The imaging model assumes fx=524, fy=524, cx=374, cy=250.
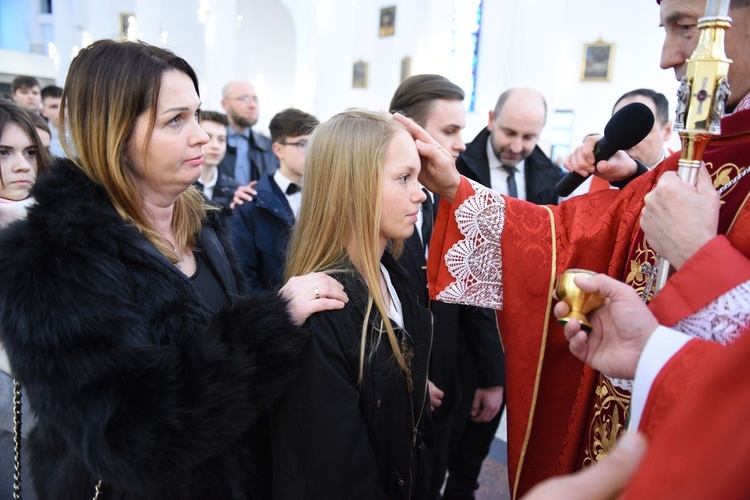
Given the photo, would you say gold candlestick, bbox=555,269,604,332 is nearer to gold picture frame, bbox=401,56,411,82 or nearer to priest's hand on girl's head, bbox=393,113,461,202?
→ priest's hand on girl's head, bbox=393,113,461,202

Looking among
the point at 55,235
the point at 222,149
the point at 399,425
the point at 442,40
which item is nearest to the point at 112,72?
the point at 55,235

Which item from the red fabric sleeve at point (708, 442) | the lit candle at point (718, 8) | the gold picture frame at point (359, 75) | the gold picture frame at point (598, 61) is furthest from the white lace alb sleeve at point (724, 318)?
the gold picture frame at point (359, 75)

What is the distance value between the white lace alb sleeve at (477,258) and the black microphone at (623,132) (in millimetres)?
269

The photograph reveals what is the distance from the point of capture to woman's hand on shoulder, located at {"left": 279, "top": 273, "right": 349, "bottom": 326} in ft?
4.57

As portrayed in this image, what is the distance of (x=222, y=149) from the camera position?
4.41 metres

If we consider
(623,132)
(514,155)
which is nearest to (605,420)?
(623,132)

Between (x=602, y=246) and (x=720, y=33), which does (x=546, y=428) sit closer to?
(x=602, y=246)

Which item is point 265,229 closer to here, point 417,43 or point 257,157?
point 257,157

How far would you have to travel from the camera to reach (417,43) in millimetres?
15281

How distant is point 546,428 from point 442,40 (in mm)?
14186

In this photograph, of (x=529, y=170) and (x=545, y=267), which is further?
(x=529, y=170)

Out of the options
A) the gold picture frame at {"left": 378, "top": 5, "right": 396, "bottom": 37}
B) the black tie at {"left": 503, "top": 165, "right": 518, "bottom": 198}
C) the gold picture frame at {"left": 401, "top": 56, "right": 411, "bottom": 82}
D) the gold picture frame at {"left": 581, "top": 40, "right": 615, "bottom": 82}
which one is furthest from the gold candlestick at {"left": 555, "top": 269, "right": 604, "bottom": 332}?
the gold picture frame at {"left": 378, "top": 5, "right": 396, "bottom": 37}

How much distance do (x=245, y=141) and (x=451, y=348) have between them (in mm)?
4158

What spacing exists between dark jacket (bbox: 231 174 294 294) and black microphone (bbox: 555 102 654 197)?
1.61 m
